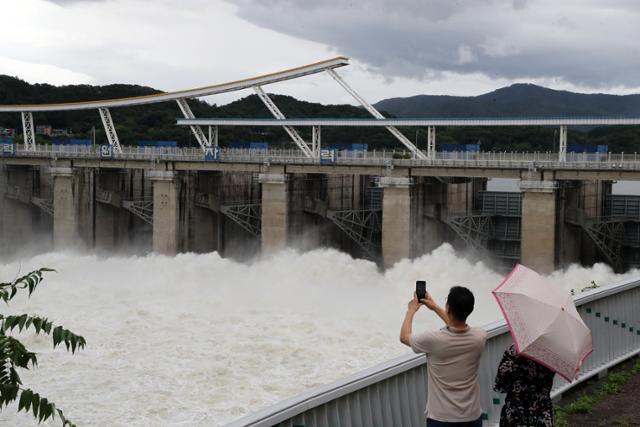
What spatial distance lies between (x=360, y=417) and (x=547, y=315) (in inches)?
84.1

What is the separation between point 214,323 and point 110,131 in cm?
2223

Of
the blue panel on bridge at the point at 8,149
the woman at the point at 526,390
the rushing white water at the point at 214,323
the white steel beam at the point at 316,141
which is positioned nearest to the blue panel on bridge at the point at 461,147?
the rushing white water at the point at 214,323

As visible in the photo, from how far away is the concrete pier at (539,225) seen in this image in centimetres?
3356

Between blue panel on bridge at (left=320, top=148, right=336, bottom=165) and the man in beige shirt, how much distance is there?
33695 millimetres

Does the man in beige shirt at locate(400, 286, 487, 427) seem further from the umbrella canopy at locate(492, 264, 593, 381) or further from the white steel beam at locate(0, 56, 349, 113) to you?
the white steel beam at locate(0, 56, 349, 113)

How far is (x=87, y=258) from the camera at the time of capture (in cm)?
4662

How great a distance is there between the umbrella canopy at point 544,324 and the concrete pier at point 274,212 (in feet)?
112

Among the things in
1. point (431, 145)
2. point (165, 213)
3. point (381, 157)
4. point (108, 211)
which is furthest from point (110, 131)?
point (431, 145)

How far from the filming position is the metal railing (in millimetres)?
33812

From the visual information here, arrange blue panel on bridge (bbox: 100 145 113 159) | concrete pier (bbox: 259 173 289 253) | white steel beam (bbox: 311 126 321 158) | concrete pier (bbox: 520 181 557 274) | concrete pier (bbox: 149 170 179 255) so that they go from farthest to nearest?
blue panel on bridge (bbox: 100 145 113 159) → concrete pier (bbox: 149 170 179 255) → white steel beam (bbox: 311 126 321 158) → concrete pier (bbox: 259 173 289 253) → concrete pier (bbox: 520 181 557 274)

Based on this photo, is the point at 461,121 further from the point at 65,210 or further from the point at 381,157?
the point at 65,210

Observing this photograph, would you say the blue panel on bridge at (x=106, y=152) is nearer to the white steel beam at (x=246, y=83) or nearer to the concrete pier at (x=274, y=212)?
the white steel beam at (x=246, y=83)

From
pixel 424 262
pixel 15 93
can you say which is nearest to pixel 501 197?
pixel 424 262

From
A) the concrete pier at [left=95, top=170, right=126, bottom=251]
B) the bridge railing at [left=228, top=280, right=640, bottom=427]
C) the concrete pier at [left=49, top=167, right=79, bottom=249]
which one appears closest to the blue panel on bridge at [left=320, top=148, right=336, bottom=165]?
the concrete pier at [left=95, top=170, right=126, bottom=251]
